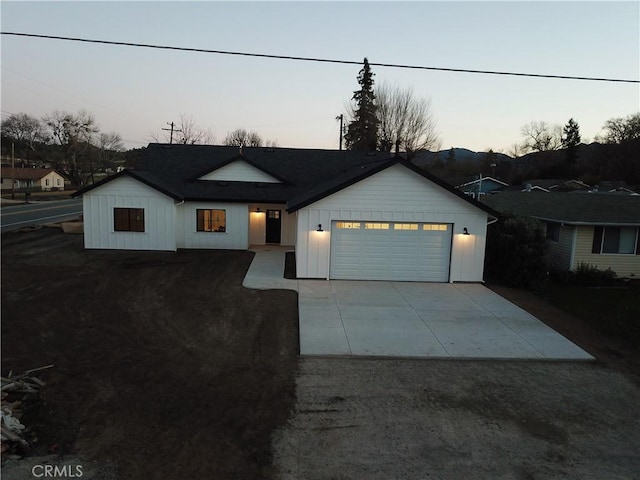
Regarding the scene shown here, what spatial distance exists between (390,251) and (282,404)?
9.73 m

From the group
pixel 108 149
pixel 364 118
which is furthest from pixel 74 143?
pixel 364 118

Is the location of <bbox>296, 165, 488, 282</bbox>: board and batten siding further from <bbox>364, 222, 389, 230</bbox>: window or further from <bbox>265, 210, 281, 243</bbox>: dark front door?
<bbox>265, 210, 281, 243</bbox>: dark front door

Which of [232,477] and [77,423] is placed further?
[77,423]

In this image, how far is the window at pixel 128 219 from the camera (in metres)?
20.1

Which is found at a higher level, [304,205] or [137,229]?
[304,205]

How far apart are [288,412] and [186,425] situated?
148cm

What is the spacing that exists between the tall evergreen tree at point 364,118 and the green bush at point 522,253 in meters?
34.0

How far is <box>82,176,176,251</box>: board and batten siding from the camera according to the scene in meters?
19.9

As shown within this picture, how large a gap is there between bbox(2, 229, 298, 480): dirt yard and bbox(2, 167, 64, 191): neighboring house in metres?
66.1

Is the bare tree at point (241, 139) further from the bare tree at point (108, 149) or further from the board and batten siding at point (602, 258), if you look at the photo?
the board and batten siding at point (602, 258)

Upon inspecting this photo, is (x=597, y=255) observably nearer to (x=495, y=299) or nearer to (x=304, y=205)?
(x=495, y=299)

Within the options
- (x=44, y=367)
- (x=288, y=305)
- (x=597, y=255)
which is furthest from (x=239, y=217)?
(x=597, y=255)

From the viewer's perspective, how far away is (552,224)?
65.7 ft

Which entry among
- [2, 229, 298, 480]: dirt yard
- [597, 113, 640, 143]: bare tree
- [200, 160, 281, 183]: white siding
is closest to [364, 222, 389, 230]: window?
[2, 229, 298, 480]: dirt yard
